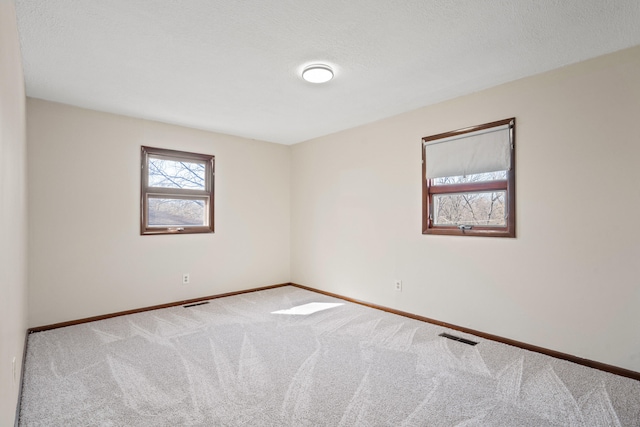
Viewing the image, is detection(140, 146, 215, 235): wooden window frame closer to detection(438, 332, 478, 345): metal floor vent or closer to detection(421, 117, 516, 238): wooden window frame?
detection(421, 117, 516, 238): wooden window frame

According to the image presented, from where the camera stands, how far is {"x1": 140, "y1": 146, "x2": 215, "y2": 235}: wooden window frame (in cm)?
395

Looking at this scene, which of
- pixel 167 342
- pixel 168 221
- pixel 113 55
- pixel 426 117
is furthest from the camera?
pixel 168 221

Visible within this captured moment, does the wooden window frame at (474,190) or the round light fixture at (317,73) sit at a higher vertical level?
the round light fixture at (317,73)

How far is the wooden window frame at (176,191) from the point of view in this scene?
156 inches

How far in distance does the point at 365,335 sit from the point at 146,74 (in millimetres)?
3064

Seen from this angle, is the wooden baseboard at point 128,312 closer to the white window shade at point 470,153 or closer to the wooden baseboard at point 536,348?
the wooden baseboard at point 536,348

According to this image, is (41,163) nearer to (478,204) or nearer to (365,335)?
(365,335)

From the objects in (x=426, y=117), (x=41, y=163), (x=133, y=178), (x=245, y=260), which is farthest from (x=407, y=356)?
(x=41, y=163)

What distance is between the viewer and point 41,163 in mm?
3283

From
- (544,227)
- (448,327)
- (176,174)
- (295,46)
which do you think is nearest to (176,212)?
(176,174)

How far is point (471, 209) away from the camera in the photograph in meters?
3.28

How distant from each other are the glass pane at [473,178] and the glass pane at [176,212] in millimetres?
3092

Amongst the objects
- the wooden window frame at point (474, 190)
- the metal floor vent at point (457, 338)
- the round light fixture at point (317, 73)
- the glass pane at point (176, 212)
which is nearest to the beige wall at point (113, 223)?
the glass pane at point (176, 212)

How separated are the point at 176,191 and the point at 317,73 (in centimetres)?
260
